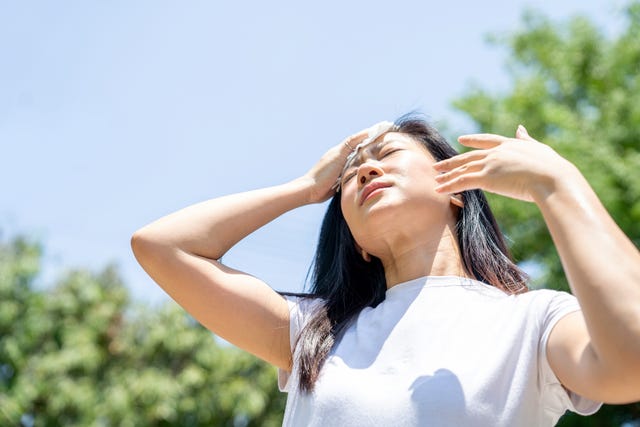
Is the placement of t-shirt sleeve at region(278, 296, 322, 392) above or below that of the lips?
below

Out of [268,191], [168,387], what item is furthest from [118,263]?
[268,191]

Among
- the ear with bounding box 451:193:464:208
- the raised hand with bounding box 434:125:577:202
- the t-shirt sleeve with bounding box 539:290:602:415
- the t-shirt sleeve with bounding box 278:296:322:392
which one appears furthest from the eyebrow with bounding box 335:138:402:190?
the t-shirt sleeve with bounding box 539:290:602:415

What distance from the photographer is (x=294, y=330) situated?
214 cm

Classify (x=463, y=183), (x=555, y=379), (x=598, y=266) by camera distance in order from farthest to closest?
(x=463, y=183), (x=555, y=379), (x=598, y=266)

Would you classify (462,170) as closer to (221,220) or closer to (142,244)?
(221,220)

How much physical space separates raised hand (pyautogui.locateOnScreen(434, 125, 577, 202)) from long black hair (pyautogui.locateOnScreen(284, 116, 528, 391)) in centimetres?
35

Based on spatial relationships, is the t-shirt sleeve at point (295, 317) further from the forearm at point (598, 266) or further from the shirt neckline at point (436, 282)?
the forearm at point (598, 266)

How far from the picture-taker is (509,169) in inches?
66.1

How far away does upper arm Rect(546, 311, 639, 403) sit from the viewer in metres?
1.46

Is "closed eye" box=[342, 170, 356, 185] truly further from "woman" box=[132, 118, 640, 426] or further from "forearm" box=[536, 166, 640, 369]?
"forearm" box=[536, 166, 640, 369]

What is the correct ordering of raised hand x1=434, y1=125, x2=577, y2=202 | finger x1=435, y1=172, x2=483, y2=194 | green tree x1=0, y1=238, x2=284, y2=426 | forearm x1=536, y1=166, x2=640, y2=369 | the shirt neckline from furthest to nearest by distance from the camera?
green tree x1=0, y1=238, x2=284, y2=426
the shirt neckline
finger x1=435, y1=172, x2=483, y2=194
raised hand x1=434, y1=125, x2=577, y2=202
forearm x1=536, y1=166, x2=640, y2=369

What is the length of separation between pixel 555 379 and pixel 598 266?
0.31 metres

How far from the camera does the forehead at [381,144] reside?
89.9 inches

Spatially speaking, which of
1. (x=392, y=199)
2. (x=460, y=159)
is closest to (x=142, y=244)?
(x=392, y=199)
